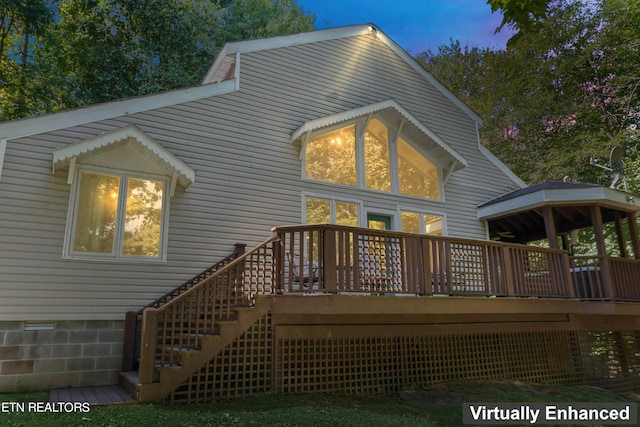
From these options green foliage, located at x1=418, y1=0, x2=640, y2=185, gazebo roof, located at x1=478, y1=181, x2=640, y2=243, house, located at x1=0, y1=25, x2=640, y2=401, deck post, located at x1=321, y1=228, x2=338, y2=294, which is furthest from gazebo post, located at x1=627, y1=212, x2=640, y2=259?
deck post, located at x1=321, y1=228, x2=338, y2=294

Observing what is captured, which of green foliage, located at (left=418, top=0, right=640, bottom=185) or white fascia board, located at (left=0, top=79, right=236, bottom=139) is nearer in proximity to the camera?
white fascia board, located at (left=0, top=79, right=236, bottom=139)

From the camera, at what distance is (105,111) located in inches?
292

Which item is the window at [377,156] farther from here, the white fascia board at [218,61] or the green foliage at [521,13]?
the green foliage at [521,13]

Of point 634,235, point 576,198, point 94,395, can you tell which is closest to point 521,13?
point 576,198

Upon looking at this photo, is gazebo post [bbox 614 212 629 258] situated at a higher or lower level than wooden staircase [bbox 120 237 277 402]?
higher

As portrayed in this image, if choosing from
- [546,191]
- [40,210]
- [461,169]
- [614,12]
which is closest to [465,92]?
[614,12]

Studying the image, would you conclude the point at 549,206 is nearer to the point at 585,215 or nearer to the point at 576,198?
the point at 576,198

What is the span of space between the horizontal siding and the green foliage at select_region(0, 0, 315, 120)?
8868 mm

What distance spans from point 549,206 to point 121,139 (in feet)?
29.7

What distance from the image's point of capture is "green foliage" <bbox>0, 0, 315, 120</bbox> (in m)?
15.8

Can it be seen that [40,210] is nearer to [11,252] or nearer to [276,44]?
[11,252]

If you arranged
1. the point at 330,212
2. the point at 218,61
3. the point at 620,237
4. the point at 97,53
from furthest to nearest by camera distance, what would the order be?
the point at 97,53 → the point at 620,237 → the point at 218,61 → the point at 330,212

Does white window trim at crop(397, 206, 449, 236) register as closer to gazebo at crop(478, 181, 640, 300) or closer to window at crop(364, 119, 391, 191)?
window at crop(364, 119, 391, 191)

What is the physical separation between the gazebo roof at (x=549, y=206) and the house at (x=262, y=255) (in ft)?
0.90
